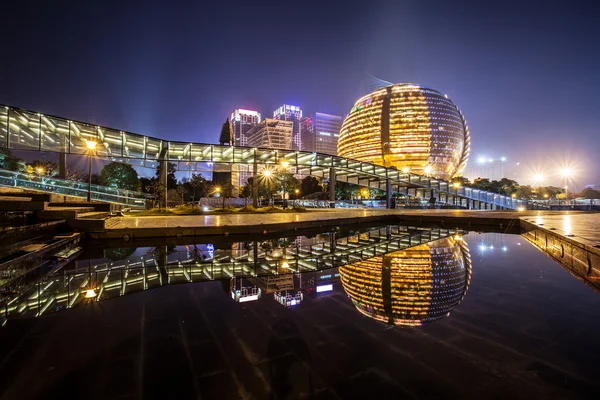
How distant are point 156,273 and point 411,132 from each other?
12029 cm

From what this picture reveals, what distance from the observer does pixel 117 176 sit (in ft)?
245

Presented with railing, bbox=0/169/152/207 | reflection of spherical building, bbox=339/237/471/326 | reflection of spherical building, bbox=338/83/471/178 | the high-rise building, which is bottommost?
reflection of spherical building, bbox=339/237/471/326

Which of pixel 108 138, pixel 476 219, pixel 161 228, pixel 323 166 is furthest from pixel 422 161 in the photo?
pixel 161 228

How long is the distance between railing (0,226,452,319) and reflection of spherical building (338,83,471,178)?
11047 cm

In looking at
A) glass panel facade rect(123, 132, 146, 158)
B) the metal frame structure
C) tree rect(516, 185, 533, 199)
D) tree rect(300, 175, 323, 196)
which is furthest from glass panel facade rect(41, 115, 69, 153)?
tree rect(516, 185, 533, 199)

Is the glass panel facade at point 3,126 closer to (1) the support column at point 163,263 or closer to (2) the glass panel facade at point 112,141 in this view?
(2) the glass panel facade at point 112,141

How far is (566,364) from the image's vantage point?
304 centimetres

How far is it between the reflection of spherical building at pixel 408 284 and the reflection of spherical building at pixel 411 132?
11043 centimetres

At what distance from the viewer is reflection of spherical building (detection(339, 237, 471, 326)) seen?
181 inches

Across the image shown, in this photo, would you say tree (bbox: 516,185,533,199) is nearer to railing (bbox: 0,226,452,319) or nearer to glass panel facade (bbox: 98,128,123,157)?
glass panel facade (bbox: 98,128,123,157)

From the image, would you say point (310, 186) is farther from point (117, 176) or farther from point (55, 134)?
point (55, 134)

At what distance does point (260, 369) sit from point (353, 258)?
6.27 metres

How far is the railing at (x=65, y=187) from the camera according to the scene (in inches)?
755

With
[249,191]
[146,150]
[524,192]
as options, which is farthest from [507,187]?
[146,150]
